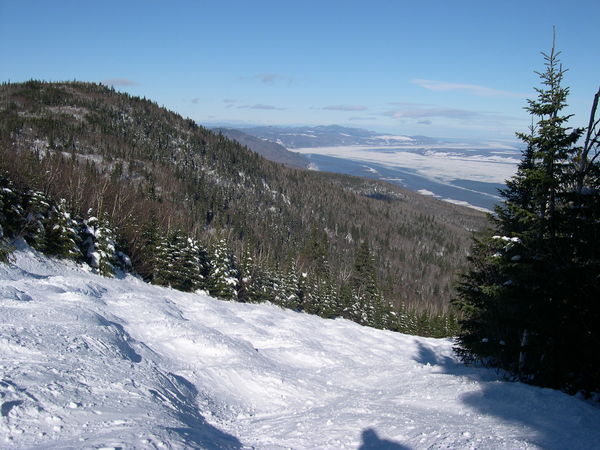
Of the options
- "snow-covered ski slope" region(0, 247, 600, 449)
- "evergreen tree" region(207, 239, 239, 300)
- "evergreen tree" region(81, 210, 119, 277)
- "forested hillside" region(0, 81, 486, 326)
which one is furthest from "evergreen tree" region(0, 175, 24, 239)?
"forested hillside" region(0, 81, 486, 326)

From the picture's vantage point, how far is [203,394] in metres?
11.9

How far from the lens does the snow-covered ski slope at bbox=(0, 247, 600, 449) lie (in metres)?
7.33

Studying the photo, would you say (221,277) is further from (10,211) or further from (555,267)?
(555,267)

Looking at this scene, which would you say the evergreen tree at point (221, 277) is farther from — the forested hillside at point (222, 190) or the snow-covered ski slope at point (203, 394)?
the forested hillside at point (222, 190)

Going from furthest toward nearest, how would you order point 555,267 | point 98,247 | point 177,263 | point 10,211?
point 177,263 < point 98,247 < point 10,211 < point 555,267

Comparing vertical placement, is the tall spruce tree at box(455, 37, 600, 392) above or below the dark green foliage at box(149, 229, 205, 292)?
above

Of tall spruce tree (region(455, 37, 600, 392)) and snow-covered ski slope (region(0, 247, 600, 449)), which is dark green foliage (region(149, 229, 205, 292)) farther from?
tall spruce tree (region(455, 37, 600, 392))

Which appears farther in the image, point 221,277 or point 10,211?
point 221,277

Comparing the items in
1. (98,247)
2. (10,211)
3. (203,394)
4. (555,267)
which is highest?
(555,267)

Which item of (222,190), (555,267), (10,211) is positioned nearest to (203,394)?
(555,267)

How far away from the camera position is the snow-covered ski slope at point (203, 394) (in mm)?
7332

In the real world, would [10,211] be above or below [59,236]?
above

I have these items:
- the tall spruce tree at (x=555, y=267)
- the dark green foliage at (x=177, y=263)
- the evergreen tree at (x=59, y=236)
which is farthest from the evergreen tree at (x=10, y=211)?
the tall spruce tree at (x=555, y=267)

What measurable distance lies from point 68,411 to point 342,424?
6.39 meters
